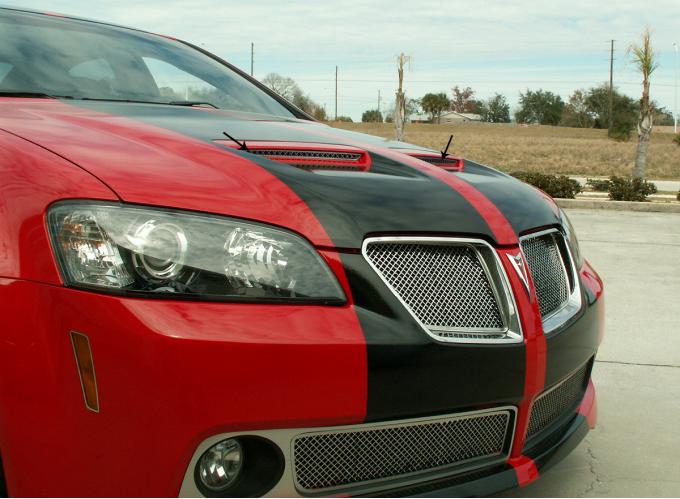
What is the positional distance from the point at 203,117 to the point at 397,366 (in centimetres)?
131

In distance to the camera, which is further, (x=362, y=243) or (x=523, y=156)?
(x=523, y=156)

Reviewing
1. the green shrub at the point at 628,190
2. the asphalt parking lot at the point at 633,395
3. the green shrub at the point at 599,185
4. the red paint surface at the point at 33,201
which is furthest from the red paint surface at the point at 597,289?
the green shrub at the point at 599,185

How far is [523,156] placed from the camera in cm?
4341

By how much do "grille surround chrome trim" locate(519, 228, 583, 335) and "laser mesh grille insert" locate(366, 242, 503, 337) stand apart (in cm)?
20

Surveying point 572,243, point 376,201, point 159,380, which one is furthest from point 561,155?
point 159,380

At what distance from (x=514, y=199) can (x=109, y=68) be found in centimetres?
166

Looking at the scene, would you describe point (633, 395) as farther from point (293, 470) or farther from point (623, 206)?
point (623, 206)

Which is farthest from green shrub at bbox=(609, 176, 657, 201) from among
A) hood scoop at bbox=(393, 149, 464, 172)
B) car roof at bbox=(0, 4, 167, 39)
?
hood scoop at bbox=(393, 149, 464, 172)

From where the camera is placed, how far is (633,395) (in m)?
3.52

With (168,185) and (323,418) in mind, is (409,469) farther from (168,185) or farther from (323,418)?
(168,185)

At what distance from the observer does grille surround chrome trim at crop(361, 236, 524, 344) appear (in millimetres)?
1802

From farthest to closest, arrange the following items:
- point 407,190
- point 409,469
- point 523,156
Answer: point 523,156 < point 407,190 < point 409,469

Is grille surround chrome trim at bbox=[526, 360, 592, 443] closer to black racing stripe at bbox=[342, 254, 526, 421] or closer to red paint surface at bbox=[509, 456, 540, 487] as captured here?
red paint surface at bbox=[509, 456, 540, 487]

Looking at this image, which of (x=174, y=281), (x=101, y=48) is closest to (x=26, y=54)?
(x=101, y=48)
